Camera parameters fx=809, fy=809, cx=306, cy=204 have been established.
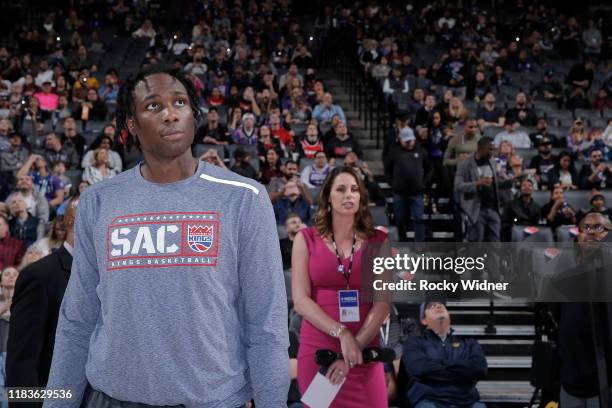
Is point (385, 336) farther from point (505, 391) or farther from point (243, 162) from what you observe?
point (243, 162)

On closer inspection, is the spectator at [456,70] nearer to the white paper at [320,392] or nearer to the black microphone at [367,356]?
the black microphone at [367,356]

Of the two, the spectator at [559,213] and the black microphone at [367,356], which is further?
the spectator at [559,213]

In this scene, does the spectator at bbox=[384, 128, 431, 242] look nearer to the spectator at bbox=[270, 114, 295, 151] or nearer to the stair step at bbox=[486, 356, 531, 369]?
the spectator at bbox=[270, 114, 295, 151]

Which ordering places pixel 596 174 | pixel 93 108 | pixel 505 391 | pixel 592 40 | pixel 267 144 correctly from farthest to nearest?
Answer: pixel 592 40 < pixel 93 108 < pixel 267 144 < pixel 596 174 < pixel 505 391

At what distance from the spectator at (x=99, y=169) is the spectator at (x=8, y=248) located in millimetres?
1492

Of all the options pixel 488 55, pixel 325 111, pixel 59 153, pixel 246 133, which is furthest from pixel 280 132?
pixel 488 55

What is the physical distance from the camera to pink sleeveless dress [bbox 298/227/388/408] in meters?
3.57

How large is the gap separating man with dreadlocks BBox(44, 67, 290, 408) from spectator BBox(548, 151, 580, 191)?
7.99 m

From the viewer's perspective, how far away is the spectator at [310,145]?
392 inches

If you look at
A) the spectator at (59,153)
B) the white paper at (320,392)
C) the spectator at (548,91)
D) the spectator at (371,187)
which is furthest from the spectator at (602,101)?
the white paper at (320,392)

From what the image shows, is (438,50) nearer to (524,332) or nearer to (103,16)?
(103,16)

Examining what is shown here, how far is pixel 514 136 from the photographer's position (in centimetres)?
1070

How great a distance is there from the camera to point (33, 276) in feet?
9.39

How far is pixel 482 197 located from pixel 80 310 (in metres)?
6.66
